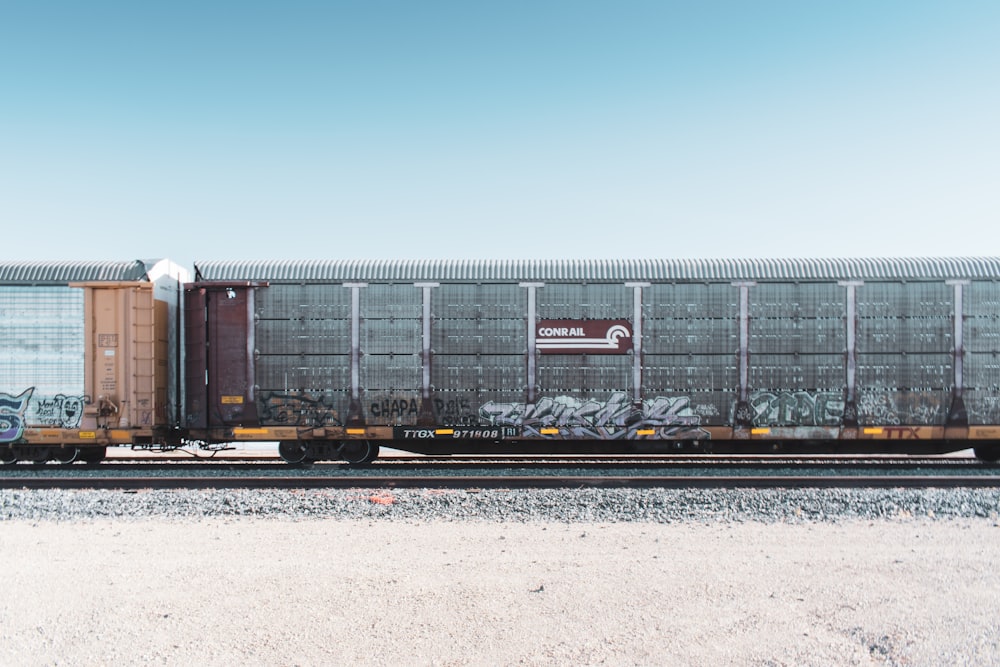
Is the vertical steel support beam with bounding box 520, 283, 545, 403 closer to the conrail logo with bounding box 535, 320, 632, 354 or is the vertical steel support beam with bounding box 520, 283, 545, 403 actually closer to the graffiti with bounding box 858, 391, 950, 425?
the conrail logo with bounding box 535, 320, 632, 354

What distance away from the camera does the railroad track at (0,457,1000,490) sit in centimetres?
1098

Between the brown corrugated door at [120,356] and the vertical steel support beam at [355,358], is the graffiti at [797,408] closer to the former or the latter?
the vertical steel support beam at [355,358]

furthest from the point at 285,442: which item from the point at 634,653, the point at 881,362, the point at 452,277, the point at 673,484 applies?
the point at 881,362

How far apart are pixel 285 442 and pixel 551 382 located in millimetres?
5547

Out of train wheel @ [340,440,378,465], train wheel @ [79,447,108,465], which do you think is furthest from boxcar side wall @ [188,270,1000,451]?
train wheel @ [79,447,108,465]

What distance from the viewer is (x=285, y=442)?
13.1m

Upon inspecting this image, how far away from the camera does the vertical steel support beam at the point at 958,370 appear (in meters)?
12.5

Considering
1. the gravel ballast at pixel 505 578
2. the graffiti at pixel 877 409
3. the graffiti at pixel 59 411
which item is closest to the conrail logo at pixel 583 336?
the gravel ballast at pixel 505 578

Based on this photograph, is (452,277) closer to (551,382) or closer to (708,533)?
(551,382)

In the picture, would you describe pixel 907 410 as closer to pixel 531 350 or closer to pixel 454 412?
pixel 531 350

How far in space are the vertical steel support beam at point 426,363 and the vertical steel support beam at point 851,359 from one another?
8.07 meters

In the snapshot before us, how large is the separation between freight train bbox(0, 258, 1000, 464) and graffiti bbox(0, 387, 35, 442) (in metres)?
0.03

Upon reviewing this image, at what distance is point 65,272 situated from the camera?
41.4 feet

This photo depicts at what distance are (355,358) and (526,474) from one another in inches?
159
